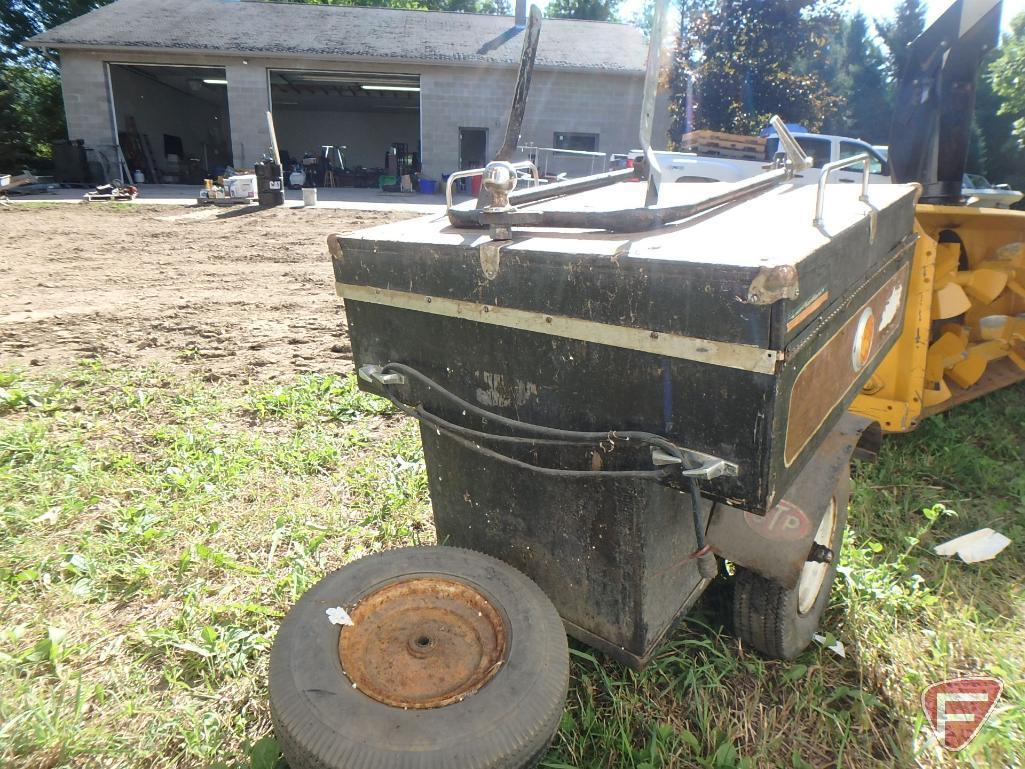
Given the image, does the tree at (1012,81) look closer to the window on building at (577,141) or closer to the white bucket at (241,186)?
the window on building at (577,141)

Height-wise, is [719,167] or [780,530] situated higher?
[719,167]

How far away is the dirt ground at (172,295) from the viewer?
503 cm

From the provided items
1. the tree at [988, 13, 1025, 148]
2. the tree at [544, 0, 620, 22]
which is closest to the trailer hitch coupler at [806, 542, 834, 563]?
the tree at [988, 13, 1025, 148]

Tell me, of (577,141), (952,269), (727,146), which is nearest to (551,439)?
(952,269)

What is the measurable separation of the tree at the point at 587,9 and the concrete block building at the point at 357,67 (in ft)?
71.6

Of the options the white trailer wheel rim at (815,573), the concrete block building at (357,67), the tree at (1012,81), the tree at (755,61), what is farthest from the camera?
the tree at (755,61)

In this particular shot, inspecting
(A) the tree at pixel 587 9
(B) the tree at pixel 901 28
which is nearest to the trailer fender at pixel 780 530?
(B) the tree at pixel 901 28

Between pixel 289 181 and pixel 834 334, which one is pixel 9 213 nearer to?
pixel 289 181

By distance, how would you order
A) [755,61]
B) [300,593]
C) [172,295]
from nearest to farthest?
1. [300,593]
2. [172,295]
3. [755,61]

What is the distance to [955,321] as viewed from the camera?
3.79m

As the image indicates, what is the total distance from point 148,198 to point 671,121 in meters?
16.9

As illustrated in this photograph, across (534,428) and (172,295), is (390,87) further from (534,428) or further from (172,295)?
(534,428)

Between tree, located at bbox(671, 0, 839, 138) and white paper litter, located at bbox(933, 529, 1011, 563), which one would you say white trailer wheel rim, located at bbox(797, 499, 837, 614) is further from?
tree, located at bbox(671, 0, 839, 138)

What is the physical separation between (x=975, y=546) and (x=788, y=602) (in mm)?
1317
